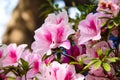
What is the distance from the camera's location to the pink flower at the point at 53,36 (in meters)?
1.02

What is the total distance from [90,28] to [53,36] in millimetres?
106

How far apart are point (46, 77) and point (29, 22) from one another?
2955 millimetres

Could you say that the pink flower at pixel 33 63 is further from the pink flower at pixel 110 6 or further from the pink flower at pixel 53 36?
the pink flower at pixel 110 6

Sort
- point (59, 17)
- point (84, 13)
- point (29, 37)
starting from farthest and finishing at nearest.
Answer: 1. point (29, 37)
2. point (84, 13)
3. point (59, 17)

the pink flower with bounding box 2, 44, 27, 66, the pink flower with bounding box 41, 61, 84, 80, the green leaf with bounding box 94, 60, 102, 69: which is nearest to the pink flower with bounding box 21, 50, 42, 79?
the pink flower with bounding box 2, 44, 27, 66

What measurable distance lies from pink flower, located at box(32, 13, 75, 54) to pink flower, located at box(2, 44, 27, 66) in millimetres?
103

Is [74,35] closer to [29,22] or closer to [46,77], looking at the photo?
[46,77]

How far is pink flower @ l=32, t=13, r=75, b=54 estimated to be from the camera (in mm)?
1025

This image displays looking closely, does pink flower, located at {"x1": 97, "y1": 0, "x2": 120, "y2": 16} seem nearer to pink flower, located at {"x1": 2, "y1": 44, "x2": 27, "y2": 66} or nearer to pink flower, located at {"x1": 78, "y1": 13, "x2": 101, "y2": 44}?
pink flower, located at {"x1": 78, "y1": 13, "x2": 101, "y2": 44}

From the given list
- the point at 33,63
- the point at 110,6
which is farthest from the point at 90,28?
the point at 33,63

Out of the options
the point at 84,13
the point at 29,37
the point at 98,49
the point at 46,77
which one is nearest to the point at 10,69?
the point at 46,77

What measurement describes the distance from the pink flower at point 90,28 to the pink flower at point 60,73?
0.10 meters

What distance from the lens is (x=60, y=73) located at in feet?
3.14

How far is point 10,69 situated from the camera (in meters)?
1.08
